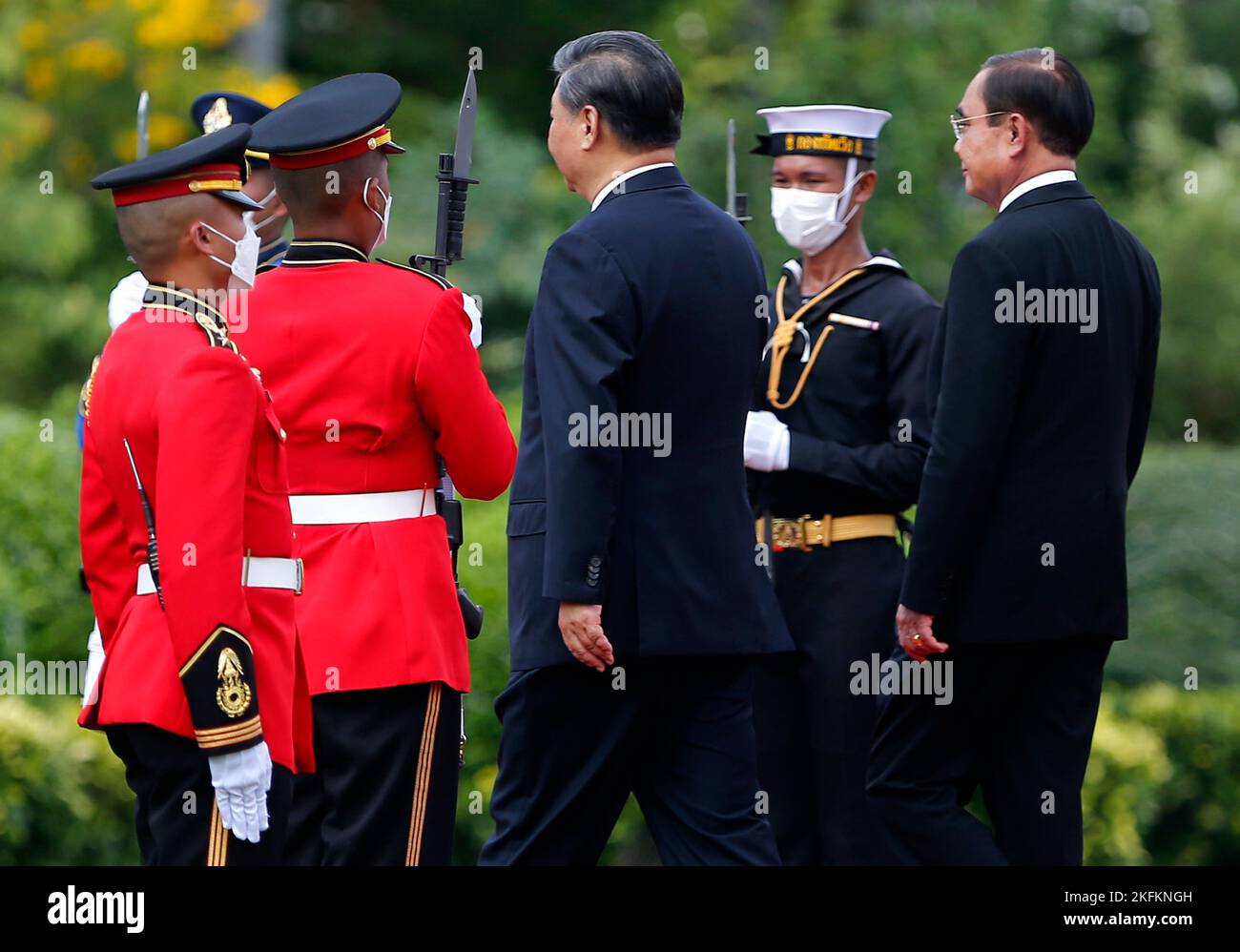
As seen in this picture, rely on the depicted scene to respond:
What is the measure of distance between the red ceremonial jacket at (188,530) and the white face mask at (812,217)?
215 centimetres

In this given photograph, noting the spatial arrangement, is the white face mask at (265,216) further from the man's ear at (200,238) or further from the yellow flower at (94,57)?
the yellow flower at (94,57)

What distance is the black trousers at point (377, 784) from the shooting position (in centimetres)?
440

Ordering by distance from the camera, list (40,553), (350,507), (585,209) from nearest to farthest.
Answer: (350,507), (40,553), (585,209)

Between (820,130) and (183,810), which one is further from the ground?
(820,130)

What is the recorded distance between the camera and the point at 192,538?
12.1ft

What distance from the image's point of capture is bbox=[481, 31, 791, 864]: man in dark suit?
4172 mm

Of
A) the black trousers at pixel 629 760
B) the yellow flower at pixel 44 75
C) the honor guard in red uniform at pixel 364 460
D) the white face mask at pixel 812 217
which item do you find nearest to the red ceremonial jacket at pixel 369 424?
the honor guard in red uniform at pixel 364 460

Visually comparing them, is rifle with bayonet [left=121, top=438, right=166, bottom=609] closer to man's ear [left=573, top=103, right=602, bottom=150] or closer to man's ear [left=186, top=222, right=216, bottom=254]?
man's ear [left=186, top=222, right=216, bottom=254]

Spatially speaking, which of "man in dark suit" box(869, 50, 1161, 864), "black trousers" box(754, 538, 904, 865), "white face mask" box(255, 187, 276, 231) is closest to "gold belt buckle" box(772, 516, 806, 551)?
"black trousers" box(754, 538, 904, 865)

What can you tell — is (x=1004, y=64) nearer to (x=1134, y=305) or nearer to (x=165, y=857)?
(x=1134, y=305)

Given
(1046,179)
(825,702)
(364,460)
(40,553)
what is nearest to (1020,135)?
(1046,179)

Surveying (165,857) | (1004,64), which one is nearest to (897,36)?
(1004,64)

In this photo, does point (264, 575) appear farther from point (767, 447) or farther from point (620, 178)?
point (767, 447)

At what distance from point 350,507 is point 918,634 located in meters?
1.35
